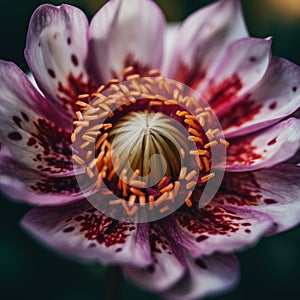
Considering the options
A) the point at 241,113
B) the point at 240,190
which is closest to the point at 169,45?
the point at 241,113

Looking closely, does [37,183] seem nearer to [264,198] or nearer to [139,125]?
[139,125]

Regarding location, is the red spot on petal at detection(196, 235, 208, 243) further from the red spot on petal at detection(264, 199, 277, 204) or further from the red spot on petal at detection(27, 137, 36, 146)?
the red spot on petal at detection(27, 137, 36, 146)

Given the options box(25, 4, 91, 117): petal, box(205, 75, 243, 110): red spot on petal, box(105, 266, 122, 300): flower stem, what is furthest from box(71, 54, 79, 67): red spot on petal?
box(105, 266, 122, 300): flower stem

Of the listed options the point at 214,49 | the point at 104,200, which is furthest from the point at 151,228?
the point at 214,49

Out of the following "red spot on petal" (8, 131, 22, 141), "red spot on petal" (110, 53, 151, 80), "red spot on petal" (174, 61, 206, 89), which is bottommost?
"red spot on petal" (174, 61, 206, 89)

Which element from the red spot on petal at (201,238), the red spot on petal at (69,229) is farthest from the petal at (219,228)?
the red spot on petal at (69,229)

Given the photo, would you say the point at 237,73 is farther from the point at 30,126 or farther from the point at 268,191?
the point at 30,126

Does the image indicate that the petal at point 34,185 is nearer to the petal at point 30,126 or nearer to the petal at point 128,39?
the petal at point 30,126
